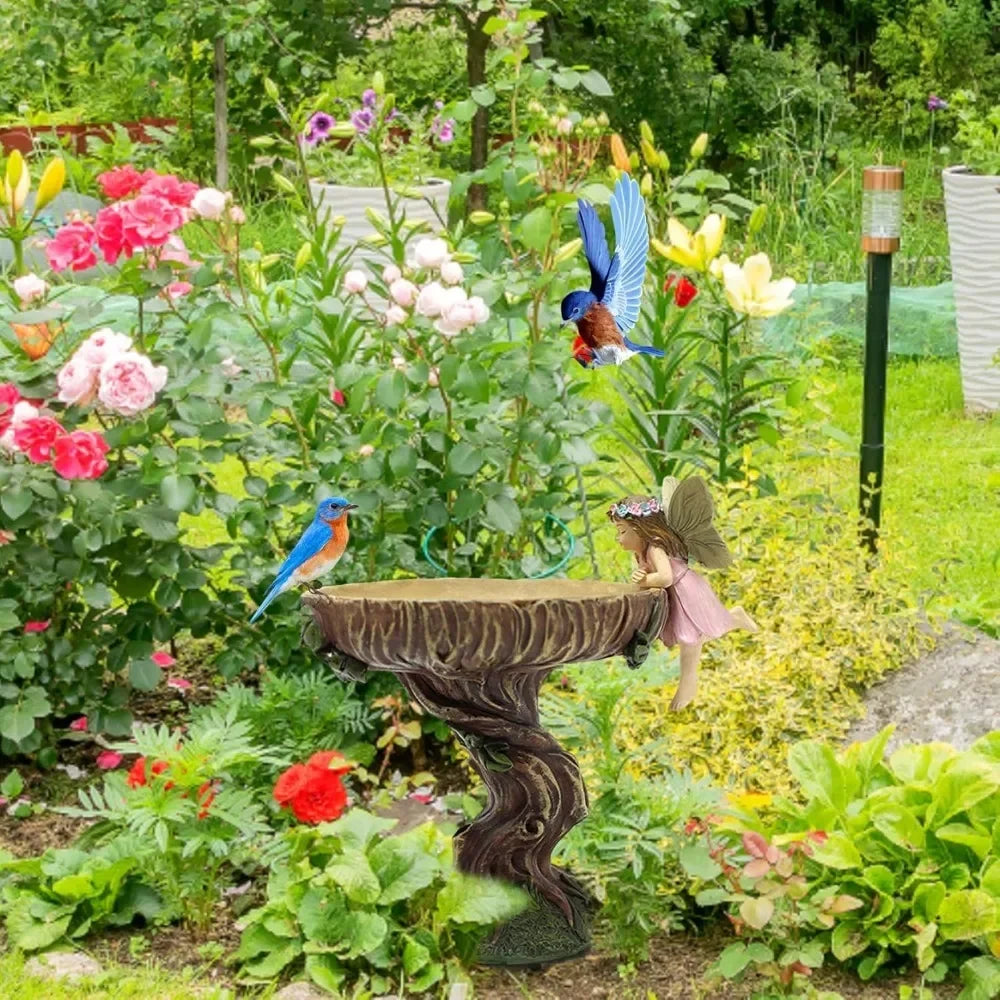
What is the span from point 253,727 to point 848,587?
1378 millimetres

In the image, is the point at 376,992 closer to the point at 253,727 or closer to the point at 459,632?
the point at 459,632

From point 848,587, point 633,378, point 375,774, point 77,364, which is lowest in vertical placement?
point 375,774

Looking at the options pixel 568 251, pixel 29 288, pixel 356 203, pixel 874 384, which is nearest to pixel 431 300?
pixel 568 251

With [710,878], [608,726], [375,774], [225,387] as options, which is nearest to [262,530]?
[225,387]

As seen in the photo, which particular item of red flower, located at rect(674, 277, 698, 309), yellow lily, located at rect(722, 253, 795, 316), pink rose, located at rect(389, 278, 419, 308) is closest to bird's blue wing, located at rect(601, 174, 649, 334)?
pink rose, located at rect(389, 278, 419, 308)

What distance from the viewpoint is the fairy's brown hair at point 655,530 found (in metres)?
2.75

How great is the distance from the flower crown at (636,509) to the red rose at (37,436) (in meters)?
1.26

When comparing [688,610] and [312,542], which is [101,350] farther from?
[688,610]

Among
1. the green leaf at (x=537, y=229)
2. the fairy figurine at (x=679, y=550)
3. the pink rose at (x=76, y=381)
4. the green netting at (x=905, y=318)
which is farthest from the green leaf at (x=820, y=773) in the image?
the green netting at (x=905, y=318)

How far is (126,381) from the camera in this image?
3.39 meters

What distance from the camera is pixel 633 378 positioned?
482 cm

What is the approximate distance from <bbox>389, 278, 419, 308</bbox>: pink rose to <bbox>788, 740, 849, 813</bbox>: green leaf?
1.10 metres

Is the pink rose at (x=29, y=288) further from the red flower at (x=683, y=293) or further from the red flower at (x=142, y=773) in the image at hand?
the red flower at (x=683, y=293)

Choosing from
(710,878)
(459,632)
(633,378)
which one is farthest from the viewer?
(633,378)
